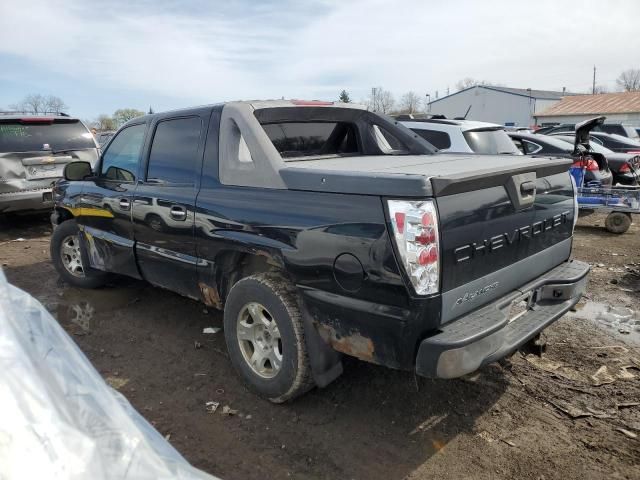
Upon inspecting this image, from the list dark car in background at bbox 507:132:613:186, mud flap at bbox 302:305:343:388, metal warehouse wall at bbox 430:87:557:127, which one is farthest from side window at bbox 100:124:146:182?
metal warehouse wall at bbox 430:87:557:127

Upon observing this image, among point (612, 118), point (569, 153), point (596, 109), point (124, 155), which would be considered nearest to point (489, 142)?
point (569, 153)

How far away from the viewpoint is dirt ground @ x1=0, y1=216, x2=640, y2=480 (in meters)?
2.69

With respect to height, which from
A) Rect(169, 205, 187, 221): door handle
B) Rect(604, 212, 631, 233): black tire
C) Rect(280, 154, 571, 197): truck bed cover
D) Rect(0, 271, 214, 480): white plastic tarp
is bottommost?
Rect(604, 212, 631, 233): black tire

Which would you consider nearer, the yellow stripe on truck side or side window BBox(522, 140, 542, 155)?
the yellow stripe on truck side

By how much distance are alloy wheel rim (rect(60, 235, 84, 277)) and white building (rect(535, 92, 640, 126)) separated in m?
46.0

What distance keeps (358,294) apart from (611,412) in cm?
193

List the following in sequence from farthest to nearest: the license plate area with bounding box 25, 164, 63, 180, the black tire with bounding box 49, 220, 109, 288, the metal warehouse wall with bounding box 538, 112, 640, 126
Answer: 1. the metal warehouse wall with bounding box 538, 112, 640, 126
2. the license plate area with bounding box 25, 164, 63, 180
3. the black tire with bounding box 49, 220, 109, 288

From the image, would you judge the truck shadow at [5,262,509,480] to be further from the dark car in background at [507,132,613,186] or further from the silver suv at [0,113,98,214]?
the dark car in background at [507,132,613,186]

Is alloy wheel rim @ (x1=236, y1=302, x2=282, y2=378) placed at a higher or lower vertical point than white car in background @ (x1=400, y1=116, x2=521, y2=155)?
lower

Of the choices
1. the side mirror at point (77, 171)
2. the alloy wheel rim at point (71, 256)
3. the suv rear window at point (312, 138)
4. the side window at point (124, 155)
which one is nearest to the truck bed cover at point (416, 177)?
the suv rear window at point (312, 138)

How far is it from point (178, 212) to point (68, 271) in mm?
2578

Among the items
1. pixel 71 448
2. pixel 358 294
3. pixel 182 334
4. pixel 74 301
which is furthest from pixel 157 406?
pixel 74 301

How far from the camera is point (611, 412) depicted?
3143 mm

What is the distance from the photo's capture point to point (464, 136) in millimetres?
6977
